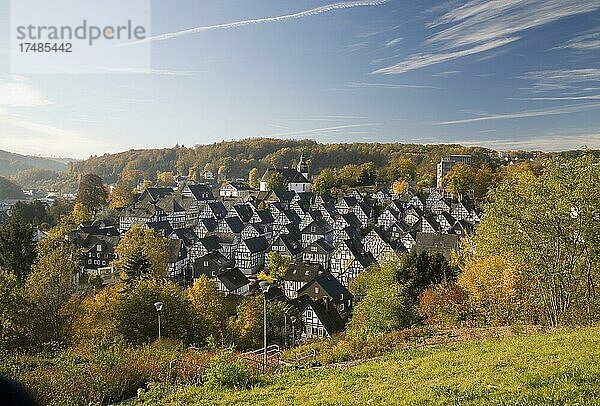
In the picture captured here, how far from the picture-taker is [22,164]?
8606cm

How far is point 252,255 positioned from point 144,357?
82.6 ft

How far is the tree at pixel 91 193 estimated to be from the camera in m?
52.3

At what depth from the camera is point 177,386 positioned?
851 centimetres

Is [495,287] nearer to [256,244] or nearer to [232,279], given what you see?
[232,279]

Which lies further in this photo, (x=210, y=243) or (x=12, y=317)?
(x=210, y=243)

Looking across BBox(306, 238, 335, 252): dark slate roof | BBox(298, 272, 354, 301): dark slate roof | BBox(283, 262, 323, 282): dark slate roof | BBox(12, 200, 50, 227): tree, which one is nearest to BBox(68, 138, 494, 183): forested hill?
BBox(12, 200, 50, 227): tree

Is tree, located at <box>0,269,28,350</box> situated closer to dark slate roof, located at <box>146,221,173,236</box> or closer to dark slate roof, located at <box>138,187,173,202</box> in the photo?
dark slate roof, located at <box>146,221,173,236</box>

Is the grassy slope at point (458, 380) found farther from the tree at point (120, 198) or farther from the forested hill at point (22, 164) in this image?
the forested hill at point (22, 164)

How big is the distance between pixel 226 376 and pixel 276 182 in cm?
5528

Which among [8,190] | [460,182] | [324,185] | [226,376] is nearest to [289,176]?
[324,185]

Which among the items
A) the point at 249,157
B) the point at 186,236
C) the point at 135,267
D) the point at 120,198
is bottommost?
the point at 135,267

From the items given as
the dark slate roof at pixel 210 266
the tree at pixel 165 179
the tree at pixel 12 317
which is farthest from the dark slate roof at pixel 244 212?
the tree at pixel 165 179

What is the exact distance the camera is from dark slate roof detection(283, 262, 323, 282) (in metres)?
28.8

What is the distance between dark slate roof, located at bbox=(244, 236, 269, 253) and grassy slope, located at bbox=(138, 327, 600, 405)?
86.0 feet
